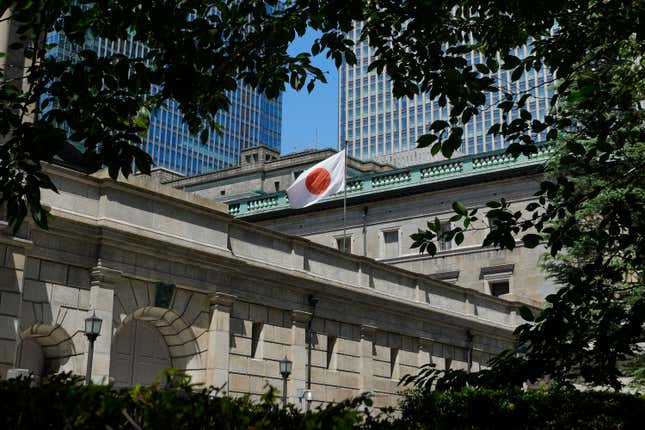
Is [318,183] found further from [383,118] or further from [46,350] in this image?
[383,118]

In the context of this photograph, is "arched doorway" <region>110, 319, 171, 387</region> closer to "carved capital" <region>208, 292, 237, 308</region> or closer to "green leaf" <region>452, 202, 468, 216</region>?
"carved capital" <region>208, 292, 237, 308</region>

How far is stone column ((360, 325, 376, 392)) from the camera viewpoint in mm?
31297

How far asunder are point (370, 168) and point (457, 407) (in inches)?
2243

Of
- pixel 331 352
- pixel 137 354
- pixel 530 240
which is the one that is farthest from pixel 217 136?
pixel 530 240

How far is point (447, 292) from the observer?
36781 mm

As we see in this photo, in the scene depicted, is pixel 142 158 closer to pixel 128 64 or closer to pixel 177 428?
pixel 128 64

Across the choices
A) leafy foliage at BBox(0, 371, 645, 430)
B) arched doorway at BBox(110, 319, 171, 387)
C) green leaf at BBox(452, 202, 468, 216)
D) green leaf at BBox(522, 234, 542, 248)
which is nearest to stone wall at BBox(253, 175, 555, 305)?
arched doorway at BBox(110, 319, 171, 387)

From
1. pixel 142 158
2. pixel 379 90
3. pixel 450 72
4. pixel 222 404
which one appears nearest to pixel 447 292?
pixel 450 72

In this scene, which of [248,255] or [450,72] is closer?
[450,72]

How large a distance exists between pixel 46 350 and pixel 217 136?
13948 centimetres

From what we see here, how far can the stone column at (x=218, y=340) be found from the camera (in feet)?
84.6

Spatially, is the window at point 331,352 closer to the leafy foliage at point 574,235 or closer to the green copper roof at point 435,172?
the leafy foliage at point 574,235

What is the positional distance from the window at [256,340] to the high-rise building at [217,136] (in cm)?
13397

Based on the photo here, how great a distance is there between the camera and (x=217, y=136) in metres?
161
